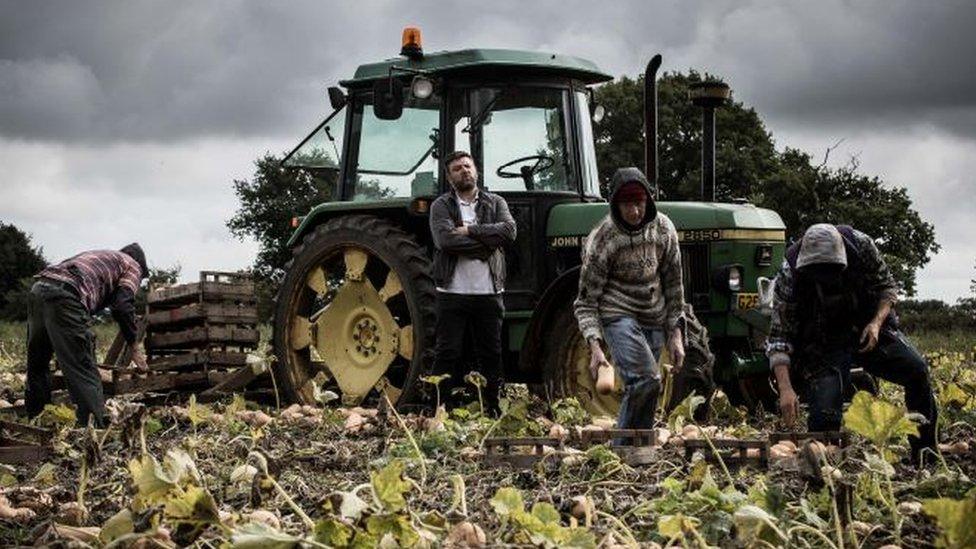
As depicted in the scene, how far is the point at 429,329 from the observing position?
392 inches

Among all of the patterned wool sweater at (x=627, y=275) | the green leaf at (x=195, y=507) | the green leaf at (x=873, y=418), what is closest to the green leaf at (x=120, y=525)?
the green leaf at (x=195, y=507)

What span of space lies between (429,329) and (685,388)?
2015 millimetres

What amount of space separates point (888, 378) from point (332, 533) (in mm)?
3936

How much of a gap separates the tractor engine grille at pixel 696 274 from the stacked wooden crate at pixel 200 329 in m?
3.89

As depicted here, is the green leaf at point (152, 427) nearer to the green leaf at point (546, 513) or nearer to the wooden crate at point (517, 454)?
the wooden crate at point (517, 454)

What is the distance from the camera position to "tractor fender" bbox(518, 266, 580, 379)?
941 centimetres

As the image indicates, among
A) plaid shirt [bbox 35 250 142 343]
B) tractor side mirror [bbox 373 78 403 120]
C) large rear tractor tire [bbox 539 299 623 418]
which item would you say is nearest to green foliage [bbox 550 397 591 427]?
large rear tractor tire [bbox 539 299 623 418]

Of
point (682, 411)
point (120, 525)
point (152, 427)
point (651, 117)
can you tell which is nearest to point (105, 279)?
point (152, 427)

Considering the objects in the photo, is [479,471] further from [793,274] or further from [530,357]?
[530,357]

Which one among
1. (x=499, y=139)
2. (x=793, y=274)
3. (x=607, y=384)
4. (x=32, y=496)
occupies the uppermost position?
(x=499, y=139)

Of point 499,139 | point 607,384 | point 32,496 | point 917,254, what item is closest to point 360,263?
point 499,139

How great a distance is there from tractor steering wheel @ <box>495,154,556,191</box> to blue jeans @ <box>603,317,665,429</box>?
2945 millimetres

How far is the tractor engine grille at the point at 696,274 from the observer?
990 centimetres

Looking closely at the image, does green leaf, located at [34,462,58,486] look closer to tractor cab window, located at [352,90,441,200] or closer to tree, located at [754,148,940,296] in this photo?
tractor cab window, located at [352,90,441,200]
